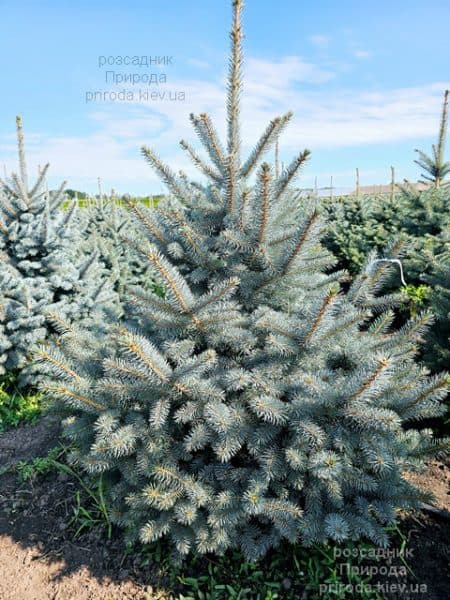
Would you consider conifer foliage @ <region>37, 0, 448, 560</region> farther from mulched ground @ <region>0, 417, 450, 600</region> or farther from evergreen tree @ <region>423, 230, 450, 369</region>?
evergreen tree @ <region>423, 230, 450, 369</region>

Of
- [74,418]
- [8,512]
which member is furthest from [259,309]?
[8,512]

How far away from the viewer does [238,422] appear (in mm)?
2211

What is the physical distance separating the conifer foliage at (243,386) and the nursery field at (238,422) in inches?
0.4

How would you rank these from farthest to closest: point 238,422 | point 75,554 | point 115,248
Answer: point 115,248 → point 75,554 → point 238,422

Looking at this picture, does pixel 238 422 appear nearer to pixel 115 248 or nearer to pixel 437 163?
pixel 115 248

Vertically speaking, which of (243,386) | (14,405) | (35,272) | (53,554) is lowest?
(53,554)

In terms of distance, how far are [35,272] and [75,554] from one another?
311 cm

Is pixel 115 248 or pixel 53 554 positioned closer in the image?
pixel 53 554

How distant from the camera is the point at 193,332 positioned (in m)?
2.42

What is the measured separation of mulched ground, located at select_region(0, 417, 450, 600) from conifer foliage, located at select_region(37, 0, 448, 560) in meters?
0.35

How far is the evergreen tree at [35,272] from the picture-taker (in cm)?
457

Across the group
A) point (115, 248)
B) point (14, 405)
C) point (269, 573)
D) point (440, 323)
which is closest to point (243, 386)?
point (269, 573)

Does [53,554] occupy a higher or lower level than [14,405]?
lower

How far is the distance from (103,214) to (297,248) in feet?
22.6
